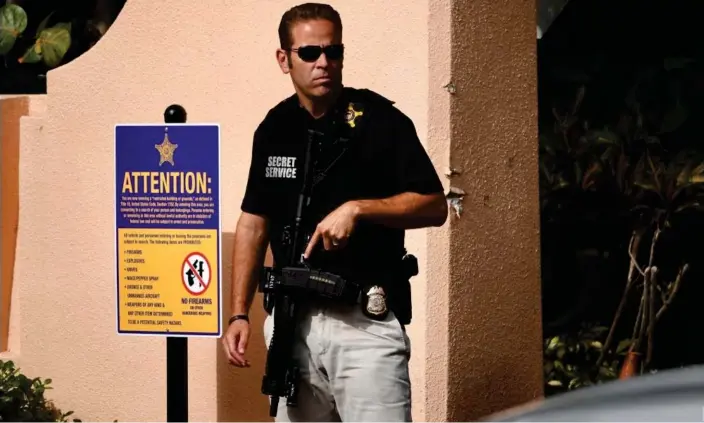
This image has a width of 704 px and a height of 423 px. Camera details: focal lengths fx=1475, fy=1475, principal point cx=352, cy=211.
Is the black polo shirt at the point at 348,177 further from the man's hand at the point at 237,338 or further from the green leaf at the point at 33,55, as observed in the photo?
the green leaf at the point at 33,55

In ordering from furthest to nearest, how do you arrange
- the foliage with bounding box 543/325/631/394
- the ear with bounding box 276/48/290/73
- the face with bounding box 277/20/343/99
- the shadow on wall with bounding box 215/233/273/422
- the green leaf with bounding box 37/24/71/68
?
the green leaf with bounding box 37/24/71/68 → the foliage with bounding box 543/325/631/394 → the shadow on wall with bounding box 215/233/273/422 → the ear with bounding box 276/48/290/73 → the face with bounding box 277/20/343/99

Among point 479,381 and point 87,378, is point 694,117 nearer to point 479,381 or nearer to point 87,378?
point 479,381

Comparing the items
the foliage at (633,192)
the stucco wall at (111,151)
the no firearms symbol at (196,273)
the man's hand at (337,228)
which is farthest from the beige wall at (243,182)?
the foliage at (633,192)

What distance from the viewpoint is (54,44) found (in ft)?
25.9

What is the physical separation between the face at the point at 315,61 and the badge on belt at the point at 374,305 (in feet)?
2.73

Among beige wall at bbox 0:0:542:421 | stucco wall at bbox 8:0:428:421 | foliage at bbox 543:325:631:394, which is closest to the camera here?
beige wall at bbox 0:0:542:421

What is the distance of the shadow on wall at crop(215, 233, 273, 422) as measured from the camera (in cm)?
635

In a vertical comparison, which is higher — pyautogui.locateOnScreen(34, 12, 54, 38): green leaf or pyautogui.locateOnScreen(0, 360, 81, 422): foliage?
pyautogui.locateOnScreen(34, 12, 54, 38): green leaf

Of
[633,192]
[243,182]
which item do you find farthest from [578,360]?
Answer: [243,182]

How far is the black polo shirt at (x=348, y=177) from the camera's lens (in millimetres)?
5168

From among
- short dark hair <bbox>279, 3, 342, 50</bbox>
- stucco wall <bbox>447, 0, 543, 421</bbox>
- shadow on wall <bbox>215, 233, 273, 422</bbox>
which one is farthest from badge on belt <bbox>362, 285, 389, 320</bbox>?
shadow on wall <bbox>215, 233, 273, 422</bbox>

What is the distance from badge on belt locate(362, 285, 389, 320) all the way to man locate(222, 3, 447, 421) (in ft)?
0.04

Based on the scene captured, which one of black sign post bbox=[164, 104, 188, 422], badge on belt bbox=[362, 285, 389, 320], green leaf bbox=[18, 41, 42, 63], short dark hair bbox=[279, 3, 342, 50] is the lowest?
black sign post bbox=[164, 104, 188, 422]

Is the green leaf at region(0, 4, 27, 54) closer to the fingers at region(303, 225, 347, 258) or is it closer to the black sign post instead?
the black sign post
